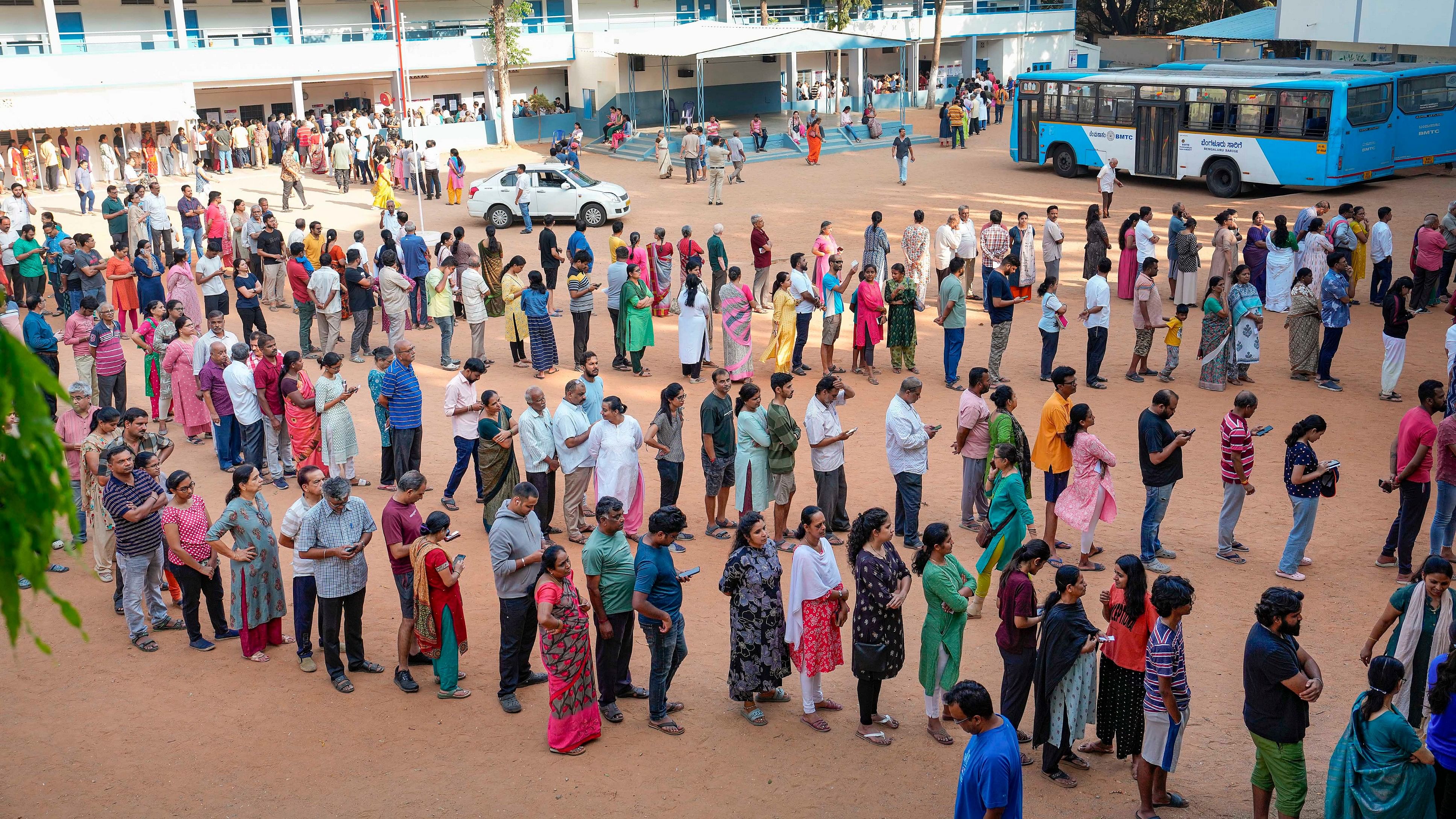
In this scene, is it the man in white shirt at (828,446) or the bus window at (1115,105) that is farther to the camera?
the bus window at (1115,105)

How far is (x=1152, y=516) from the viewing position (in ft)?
29.7

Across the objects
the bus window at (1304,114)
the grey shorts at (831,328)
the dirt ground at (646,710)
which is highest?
the bus window at (1304,114)

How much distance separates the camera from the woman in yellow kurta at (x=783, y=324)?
13711mm

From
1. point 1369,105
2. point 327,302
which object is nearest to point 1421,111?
point 1369,105

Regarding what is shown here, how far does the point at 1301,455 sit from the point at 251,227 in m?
14.9

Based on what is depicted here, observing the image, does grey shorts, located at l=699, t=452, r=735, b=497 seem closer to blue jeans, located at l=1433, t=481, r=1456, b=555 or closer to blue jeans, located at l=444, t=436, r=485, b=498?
blue jeans, located at l=444, t=436, r=485, b=498

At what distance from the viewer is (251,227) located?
17719 millimetres

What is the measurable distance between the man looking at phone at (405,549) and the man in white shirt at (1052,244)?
39.3 ft

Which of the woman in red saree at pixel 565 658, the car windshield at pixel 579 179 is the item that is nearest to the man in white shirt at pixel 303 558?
the woman in red saree at pixel 565 658

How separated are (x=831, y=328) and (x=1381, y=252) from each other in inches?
320

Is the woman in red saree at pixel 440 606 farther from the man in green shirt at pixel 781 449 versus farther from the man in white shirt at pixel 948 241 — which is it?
the man in white shirt at pixel 948 241

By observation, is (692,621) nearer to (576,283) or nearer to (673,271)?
(576,283)

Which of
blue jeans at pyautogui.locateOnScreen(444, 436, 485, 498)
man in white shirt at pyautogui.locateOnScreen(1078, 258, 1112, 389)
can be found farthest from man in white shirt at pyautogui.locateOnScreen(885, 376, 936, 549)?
man in white shirt at pyautogui.locateOnScreen(1078, 258, 1112, 389)

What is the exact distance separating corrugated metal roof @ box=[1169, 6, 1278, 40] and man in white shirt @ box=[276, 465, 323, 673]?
35.9 meters
